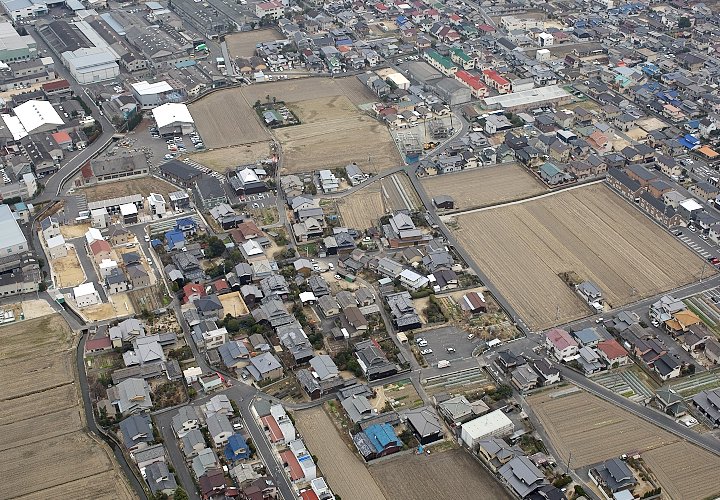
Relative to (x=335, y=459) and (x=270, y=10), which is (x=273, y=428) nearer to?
(x=335, y=459)

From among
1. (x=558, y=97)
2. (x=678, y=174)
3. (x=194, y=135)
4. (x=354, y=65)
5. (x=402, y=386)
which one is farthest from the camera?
(x=354, y=65)

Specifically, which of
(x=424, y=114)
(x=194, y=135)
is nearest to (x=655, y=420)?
(x=424, y=114)

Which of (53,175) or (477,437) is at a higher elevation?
(477,437)

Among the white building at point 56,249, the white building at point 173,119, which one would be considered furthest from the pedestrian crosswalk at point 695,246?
the white building at point 56,249

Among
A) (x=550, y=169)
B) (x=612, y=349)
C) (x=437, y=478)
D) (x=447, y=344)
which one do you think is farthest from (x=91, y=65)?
(x=437, y=478)

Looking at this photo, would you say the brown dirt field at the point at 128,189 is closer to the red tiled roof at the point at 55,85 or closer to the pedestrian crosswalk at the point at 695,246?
the red tiled roof at the point at 55,85

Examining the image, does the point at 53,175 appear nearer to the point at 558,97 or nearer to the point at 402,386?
the point at 402,386
